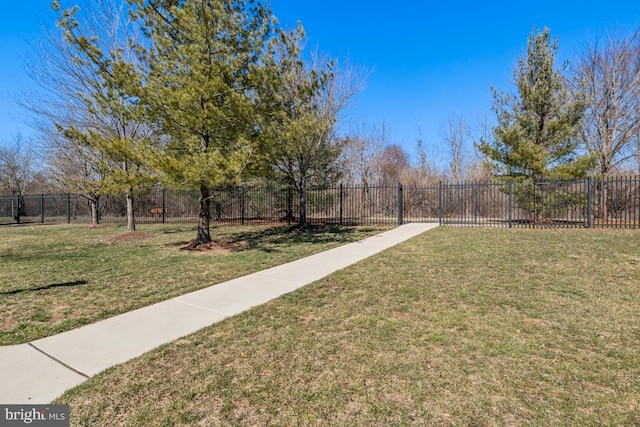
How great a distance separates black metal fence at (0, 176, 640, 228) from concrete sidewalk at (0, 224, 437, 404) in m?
9.96

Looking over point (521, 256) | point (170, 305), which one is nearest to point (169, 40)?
point (170, 305)

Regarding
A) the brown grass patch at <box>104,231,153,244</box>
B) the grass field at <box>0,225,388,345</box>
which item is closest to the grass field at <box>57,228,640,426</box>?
the grass field at <box>0,225,388,345</box>

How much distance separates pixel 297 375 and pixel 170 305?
8.23 ft

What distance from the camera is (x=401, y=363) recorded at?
286 cm

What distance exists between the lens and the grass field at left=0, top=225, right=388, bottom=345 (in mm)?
4066

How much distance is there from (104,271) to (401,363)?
6.18 m

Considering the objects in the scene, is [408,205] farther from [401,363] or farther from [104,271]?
[401,363]

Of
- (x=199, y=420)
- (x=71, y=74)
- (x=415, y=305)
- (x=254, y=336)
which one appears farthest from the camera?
(x=71, y=74)

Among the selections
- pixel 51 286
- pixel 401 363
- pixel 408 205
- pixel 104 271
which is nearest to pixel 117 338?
pixel 401 363

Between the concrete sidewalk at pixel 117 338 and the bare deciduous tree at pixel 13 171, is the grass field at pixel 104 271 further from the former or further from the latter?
the bare deciduous tree at pixel 13 171

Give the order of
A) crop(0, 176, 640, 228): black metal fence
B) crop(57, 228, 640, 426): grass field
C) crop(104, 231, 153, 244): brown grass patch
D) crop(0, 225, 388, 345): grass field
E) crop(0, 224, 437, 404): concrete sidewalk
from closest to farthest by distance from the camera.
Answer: crop(57, 228, 640, 426): grass field < crop(0, 224, 437, 404): concrete sidewalk < crop(0, 225, 388, 345): grass field < crop(104, 231, 153, 244): brown grass patch < crop(0, 176, 640, 228): black metal fence

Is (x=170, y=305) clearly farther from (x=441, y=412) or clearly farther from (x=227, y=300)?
(x=441, y=412)

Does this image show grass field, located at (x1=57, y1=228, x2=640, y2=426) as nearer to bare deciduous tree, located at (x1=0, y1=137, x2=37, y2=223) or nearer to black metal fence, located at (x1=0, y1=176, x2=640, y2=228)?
black metal fence, located at (x1=0, y1=176, x2=640, y2=228)

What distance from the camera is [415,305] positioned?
4.33 metres
